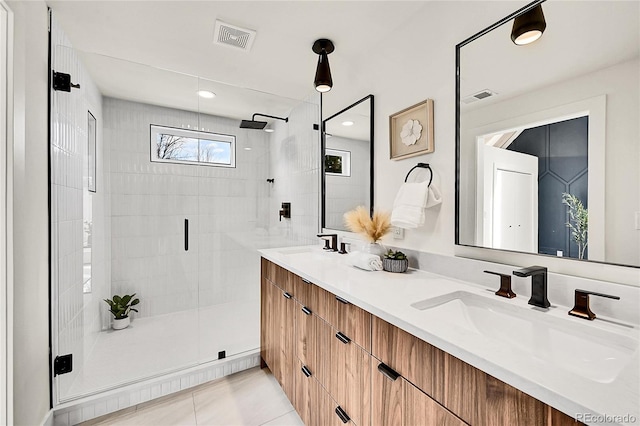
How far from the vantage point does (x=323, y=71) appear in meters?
1.76

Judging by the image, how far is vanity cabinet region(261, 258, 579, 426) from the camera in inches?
25.1

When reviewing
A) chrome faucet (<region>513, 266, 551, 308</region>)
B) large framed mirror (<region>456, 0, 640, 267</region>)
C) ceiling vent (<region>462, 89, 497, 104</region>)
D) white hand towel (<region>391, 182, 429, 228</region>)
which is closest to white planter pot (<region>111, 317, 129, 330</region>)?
white hand towel (<region>391, 182, 429, 228</region>)

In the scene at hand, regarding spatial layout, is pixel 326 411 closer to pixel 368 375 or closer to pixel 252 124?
pixel 368 375

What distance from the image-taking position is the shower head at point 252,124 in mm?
2510

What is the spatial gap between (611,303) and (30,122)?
2.48 metres

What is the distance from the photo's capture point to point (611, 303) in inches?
33.9

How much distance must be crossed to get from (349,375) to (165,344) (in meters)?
1.79

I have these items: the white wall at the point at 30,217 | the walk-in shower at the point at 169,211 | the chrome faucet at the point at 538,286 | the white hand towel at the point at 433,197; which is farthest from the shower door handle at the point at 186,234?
the chrome faucet at the point at 538,286

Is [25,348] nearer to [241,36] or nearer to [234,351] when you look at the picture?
[234,351]

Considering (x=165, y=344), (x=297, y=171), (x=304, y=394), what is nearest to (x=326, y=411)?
(x=304, y=394)

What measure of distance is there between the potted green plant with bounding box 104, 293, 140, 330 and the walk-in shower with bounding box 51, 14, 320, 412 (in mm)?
43

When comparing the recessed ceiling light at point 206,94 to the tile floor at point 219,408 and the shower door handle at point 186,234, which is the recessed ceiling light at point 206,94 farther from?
the tile floor at point 219,408

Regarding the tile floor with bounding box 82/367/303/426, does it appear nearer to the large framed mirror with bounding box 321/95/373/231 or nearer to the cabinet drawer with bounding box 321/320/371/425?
the cabinet drawer with bounding box 321/320/371/425

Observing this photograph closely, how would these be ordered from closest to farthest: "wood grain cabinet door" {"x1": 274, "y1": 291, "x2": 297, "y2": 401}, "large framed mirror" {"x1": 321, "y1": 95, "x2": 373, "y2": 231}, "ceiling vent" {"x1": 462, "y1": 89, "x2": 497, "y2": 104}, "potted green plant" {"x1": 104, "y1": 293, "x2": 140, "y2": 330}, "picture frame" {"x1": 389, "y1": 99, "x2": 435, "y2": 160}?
"ceiling vent" {"x1": 462, "y1": 89, "x2": 497, "y2": 104}
"picture frame" {"x1": 389, "y1": 99, "x2": 435, "y2": 160}
"wood grain cabinet door" {"x1": 274, "y1": 291, "x2": 297, "y2": 401}
"large framed mirror" {"x1": 321, "y1": 95, "x2": 373, "y2": 231}
"potted green plant" {"x1": 104, "y1": 293, "x2": 140, "y2": 330}
